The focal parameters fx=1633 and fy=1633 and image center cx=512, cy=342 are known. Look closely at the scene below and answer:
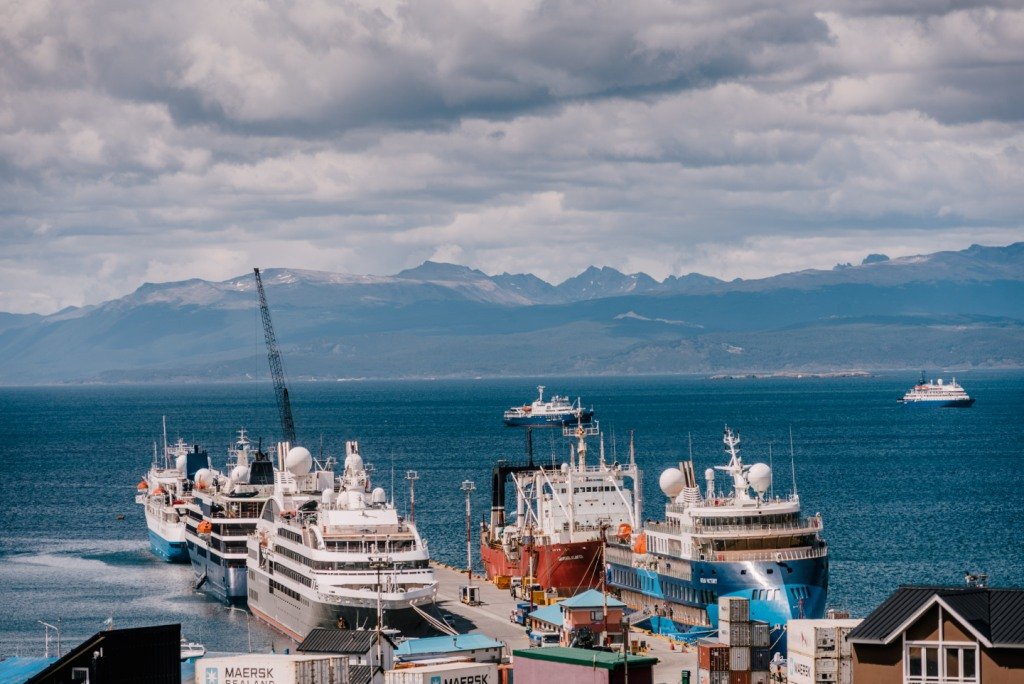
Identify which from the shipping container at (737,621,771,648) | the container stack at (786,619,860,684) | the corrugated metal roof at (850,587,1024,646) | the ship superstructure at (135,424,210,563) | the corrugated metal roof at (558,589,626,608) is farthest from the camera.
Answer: the ship superstructure at (135,424,210,563)

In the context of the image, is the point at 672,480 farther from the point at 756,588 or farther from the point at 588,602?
the point at 588,602

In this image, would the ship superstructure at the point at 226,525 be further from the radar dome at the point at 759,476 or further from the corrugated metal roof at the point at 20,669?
the corrugated metal roof at the point at 20,669

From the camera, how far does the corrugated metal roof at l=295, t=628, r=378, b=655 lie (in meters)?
50.7

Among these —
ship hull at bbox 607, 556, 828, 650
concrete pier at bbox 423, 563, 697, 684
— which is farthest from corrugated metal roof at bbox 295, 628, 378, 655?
ship hull at bbox 607, 556, 828, 650

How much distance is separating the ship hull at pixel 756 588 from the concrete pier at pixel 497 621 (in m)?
5.08

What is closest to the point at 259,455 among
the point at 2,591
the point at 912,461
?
the point at 2,591

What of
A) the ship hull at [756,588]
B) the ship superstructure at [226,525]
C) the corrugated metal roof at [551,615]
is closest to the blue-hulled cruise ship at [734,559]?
the ship hull at [756,588]

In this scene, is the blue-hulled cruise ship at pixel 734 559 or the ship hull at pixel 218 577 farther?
the ship hull at pixel 218 577

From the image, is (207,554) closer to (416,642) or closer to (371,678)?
(416,642)

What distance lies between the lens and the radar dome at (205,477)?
119 metres

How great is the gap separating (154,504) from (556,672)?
285ft

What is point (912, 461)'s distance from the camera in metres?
189

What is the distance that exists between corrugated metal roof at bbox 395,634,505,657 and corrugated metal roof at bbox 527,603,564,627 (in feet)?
34.6

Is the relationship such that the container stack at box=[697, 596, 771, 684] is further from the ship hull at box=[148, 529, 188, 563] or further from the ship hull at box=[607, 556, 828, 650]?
the ship hull at box=[148, 529, 188, 563]
